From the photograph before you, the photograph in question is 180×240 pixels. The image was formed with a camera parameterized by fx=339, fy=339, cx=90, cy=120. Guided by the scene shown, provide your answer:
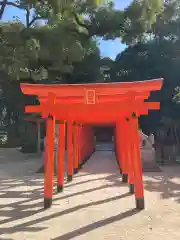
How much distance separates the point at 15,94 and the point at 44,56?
5884 millimetres

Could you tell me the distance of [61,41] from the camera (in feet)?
55.0

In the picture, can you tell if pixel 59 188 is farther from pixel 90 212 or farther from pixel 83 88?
pixel 83 88

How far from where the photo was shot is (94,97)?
20.5 feet

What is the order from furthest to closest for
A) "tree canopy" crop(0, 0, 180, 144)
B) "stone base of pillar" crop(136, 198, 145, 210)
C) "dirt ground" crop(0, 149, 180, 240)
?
"tree canopy" crop(0, 0, 180, 144)
"stone base of pillar" crop(136, 198, 145, 210)
"dirt ground" crop(0, 149, 180, 240)

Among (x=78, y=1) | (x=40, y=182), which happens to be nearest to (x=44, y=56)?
(x=78, y=1)

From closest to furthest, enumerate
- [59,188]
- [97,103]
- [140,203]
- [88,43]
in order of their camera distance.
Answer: [140,203] < [97,103] < [59,188] < [88,43]

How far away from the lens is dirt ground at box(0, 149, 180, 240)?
4906 mm

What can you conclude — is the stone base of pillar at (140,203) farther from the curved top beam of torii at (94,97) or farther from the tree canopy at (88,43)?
the tree canopy at (88,43)

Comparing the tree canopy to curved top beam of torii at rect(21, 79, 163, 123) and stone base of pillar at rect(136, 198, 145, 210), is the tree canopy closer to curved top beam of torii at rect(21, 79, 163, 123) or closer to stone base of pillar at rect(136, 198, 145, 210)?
curved top beam of torii at rect(21, 79, 163, 123)

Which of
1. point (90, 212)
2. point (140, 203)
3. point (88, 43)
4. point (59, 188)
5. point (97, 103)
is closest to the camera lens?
point (90, 212)

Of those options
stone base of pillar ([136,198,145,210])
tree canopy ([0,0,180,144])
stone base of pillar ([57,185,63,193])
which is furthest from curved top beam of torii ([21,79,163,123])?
tree canopy ([0,0,180,144])

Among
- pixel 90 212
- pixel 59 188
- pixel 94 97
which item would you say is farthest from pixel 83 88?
pixel 59 188

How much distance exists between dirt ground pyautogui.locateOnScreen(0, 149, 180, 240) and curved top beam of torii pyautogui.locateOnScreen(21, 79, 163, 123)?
185 centimetres

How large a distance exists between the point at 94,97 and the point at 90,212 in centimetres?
210
